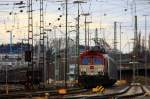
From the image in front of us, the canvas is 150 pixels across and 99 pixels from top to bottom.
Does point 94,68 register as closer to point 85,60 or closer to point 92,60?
point 92,60

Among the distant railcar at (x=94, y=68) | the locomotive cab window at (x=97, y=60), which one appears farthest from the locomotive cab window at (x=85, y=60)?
the locomotive cab window at (x=97, y=60)

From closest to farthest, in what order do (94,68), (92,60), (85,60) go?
(92,60), (94,68), (85,60)

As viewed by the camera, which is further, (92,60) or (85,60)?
(85,60)

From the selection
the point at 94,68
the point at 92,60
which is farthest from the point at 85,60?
the point at 94,68

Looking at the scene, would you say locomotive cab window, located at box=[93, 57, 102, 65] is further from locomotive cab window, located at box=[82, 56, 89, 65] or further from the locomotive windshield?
locomotive cab window, located at box=[82, 56, 89, 65]

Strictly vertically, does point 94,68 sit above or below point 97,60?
below

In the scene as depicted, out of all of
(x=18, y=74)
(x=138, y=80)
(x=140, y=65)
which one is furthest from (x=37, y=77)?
(x=140, y=65)

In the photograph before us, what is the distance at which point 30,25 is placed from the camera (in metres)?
61.1

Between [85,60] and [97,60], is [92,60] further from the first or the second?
[85,60]

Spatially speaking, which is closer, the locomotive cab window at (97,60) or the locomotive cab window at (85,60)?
the locomotive cab window at (97,60)

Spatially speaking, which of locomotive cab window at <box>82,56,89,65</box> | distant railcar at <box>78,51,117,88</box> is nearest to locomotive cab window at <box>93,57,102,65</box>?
distant railcar at <box>78,51,117,88</box>

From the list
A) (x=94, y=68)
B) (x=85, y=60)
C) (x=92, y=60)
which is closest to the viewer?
(x=92, y=60)

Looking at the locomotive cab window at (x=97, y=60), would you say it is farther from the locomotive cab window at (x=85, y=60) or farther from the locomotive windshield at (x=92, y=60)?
the locomotive cab window at (x=85, y=60)

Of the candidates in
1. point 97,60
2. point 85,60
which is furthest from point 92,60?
point 85,60
